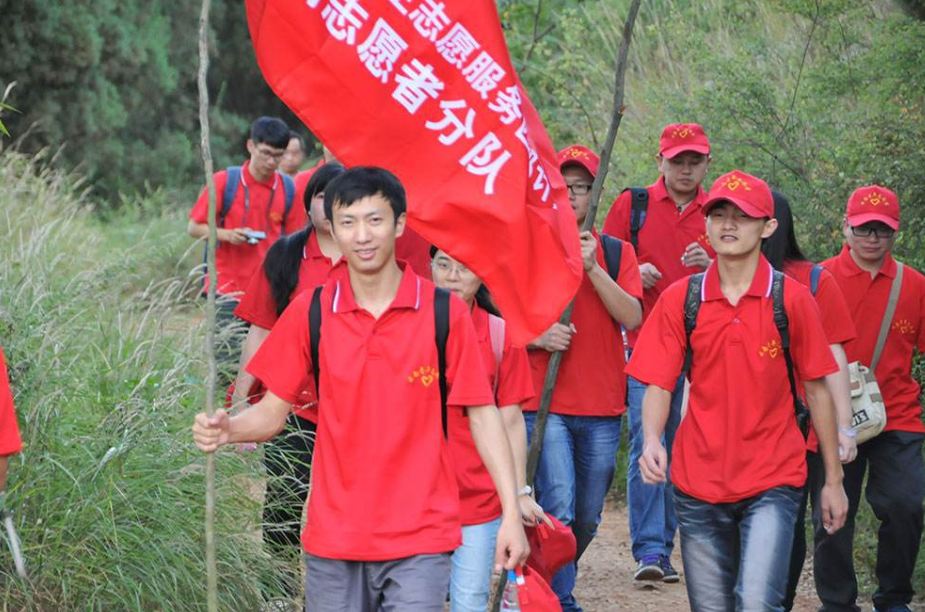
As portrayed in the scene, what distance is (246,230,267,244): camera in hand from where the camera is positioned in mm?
10414

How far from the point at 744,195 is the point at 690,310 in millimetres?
489

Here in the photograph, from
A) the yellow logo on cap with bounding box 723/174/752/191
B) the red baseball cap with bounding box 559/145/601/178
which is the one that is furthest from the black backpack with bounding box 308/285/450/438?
the red baseball cap with bounding box 559/145/601/178

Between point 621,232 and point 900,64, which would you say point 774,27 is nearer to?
point 900,64

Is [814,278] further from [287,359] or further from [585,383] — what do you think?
[287,359]

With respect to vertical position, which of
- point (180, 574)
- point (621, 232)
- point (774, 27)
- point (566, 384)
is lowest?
point (180, 574)

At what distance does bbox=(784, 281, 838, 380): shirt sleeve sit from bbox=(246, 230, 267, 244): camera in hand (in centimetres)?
515

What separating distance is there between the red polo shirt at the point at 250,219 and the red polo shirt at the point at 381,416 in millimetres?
5578

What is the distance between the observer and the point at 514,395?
5.86 metres

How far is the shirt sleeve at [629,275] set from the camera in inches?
291

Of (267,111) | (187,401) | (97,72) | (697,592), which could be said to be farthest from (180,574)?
(267,111)

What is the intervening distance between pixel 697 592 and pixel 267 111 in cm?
2556

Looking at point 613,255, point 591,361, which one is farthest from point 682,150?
point 591,361

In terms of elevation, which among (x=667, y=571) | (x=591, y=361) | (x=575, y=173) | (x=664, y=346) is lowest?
(x=667, y=571)

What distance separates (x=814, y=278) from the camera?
22.7 ft
